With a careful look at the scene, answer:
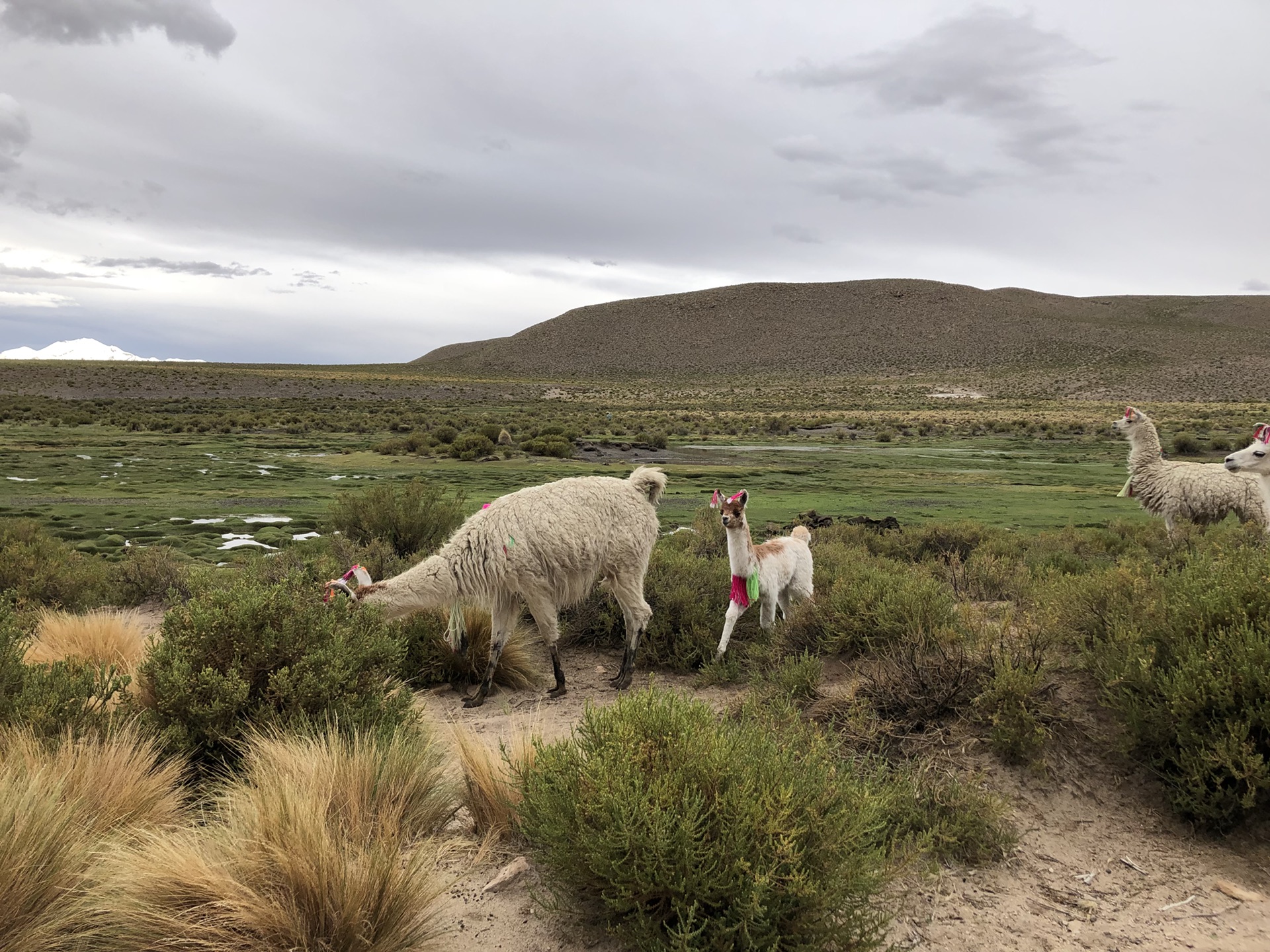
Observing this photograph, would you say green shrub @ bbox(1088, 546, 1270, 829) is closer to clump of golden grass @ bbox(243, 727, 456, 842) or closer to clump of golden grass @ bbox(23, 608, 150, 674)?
clump of golden grass @ bbox(243, 727, 456, 842)

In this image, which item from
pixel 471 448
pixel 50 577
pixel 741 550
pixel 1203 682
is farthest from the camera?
pixel 471 448

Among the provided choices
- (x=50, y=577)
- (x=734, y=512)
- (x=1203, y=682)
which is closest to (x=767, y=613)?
(x=734, y=512)

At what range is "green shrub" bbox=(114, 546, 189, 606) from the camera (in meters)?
9.33

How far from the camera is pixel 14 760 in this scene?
351cm

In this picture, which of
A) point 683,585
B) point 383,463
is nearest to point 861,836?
point 683,585

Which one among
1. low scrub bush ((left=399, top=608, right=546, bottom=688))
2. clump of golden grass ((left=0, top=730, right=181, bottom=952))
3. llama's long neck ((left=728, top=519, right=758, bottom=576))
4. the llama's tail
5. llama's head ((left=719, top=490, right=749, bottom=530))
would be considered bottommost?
low scrub bush ((left=399, top=608, right=546, bottom=688))

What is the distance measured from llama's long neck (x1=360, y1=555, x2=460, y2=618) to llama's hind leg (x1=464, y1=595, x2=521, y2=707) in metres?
0.41

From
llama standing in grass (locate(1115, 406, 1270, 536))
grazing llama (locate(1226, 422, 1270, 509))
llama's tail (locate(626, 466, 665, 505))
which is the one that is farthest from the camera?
llama standing in grass (locate(1115, 406, 1270, 536))

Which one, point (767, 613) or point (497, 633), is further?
point (767, 613)

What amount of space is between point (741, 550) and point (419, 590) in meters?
2.70

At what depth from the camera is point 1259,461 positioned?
28.6 feet

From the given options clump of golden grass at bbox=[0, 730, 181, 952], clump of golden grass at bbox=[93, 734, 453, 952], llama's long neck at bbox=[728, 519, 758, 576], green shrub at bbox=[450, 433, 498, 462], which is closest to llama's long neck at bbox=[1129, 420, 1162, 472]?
llama's long neck at bbox=[728, 519, 758, 576]

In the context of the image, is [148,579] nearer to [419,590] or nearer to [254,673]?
[419,590]

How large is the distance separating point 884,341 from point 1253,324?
5352 centimetres
